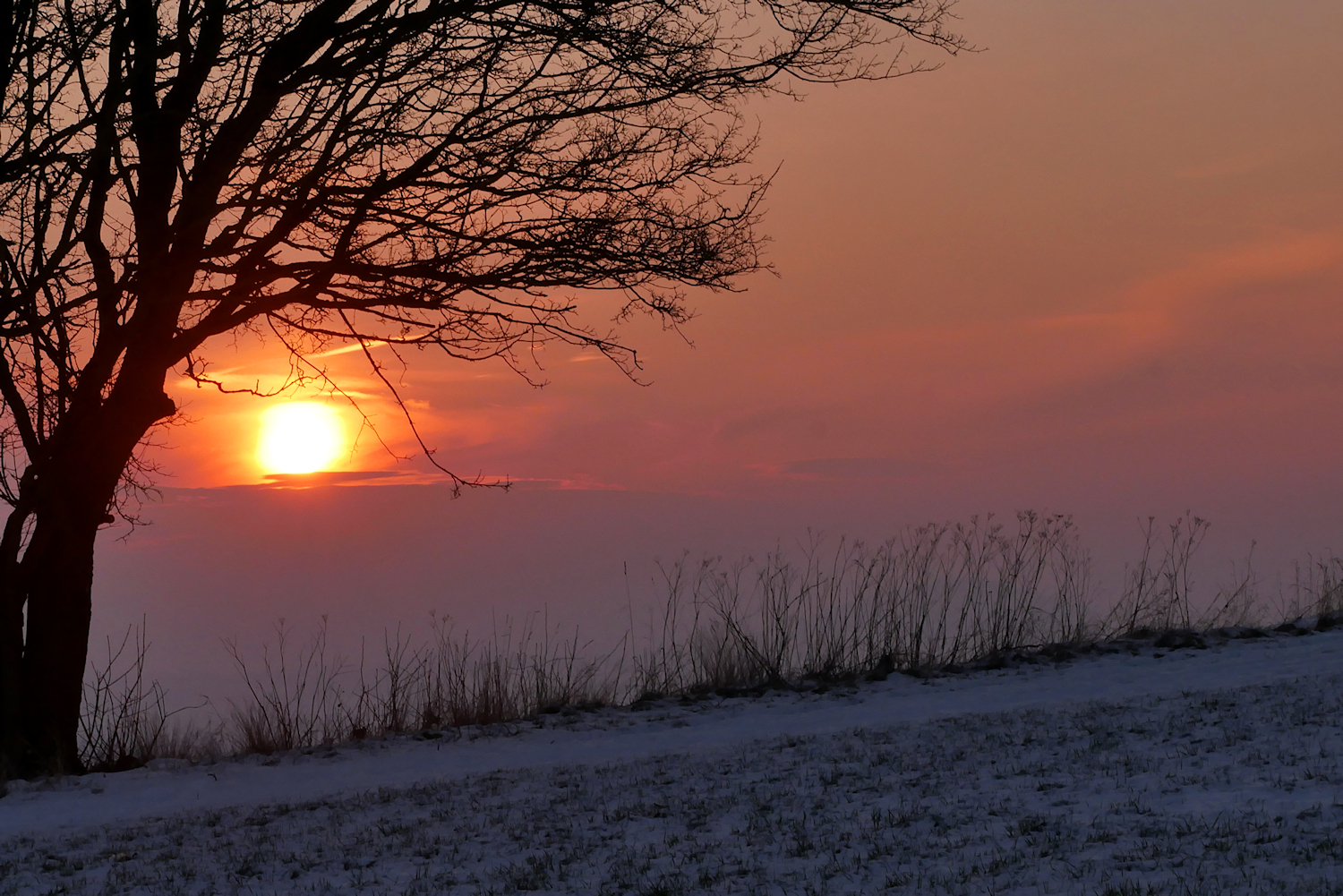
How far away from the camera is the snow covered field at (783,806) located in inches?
170

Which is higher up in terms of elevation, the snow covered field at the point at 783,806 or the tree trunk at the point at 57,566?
the tree trunk at the point at 57,566

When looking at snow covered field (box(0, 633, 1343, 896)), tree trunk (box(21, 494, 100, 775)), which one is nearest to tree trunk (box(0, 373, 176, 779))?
tree trunk (box(21, 494, 100, 775))

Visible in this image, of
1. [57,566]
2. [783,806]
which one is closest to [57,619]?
[57,566]

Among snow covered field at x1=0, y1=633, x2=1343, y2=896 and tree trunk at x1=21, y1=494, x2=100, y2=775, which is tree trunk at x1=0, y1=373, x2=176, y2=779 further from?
snow covered field at x1=0, y1=633, x2=1343, y2=896

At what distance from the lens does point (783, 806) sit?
5.47 metres

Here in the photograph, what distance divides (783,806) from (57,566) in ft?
21.5

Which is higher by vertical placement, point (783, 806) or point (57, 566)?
point (57, 566)

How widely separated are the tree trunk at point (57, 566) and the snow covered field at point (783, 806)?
3.62 feet

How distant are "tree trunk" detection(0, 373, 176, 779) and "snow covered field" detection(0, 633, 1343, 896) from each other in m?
1.10

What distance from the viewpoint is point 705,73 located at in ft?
28.8

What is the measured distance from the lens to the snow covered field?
170 inches

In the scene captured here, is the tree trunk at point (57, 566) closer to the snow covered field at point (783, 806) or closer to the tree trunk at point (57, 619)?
the tree trunk at point (57, 619)

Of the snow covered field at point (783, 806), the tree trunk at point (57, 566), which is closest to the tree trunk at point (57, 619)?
the tree trunk at point (57, 566)

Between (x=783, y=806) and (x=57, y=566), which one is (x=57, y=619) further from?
(x=783, y=806)
